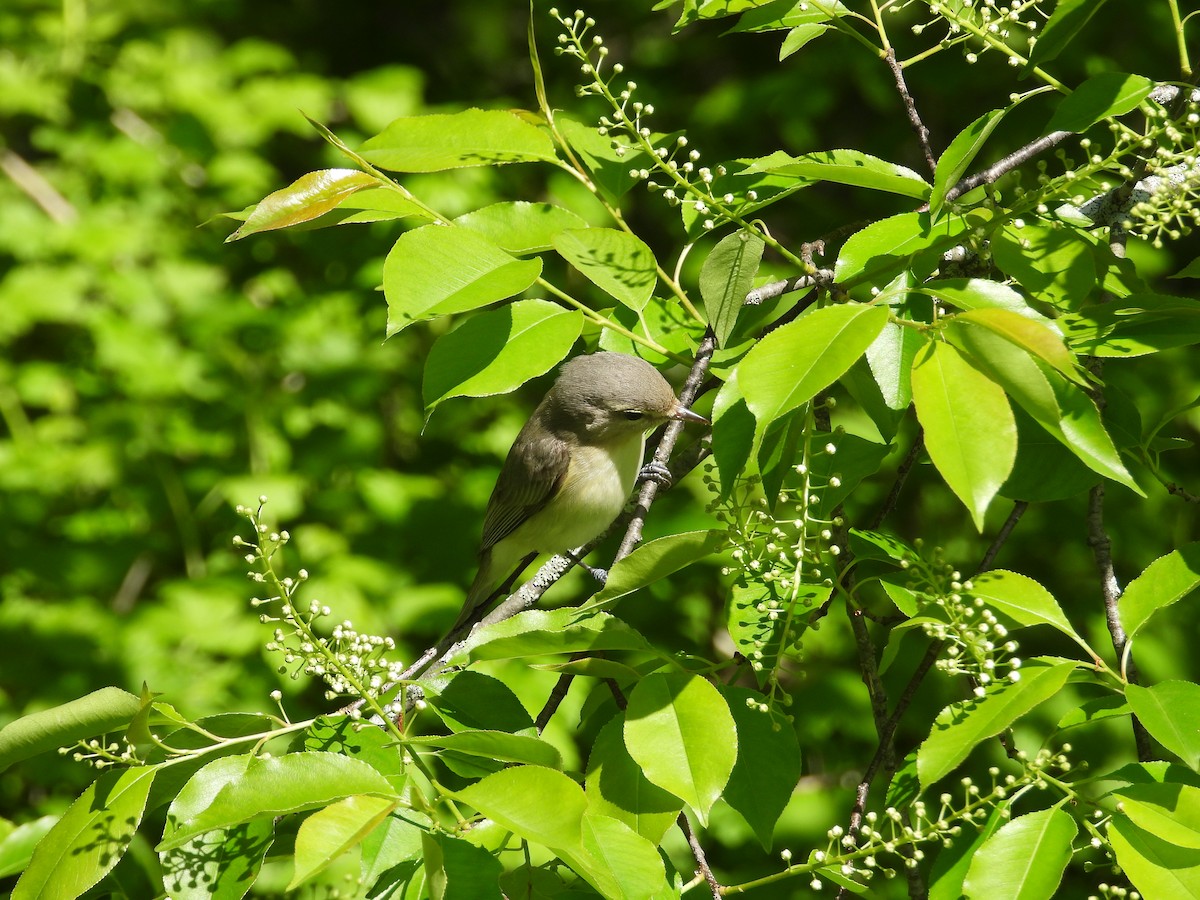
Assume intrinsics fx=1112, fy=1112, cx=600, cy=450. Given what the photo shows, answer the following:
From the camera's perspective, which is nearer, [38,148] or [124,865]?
[124,865]

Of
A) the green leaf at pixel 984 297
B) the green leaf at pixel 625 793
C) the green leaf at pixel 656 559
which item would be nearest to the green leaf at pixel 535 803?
the green leaf at pixel 625 793

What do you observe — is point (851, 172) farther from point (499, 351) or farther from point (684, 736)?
point (684, 736)

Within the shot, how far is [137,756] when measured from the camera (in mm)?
1438

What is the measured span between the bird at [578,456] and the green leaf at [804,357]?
176cm

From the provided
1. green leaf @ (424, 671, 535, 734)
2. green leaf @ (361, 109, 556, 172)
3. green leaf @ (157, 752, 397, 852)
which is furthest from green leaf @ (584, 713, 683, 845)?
green leaf @ (361, 109, 556, 172)

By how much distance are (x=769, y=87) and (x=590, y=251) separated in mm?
2972

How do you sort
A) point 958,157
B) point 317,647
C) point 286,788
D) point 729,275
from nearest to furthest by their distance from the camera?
point 286,788 < point 317,647 < point 958,157 < point 729,275

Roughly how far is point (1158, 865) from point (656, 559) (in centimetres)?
67

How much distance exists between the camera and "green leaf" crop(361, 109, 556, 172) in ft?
5.59

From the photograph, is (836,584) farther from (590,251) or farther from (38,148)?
(38,148)

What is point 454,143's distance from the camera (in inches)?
67.4

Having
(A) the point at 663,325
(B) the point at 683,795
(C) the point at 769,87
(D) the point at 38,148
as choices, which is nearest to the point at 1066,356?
(B) the point at 683,795

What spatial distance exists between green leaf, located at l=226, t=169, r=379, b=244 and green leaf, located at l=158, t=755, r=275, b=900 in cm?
71

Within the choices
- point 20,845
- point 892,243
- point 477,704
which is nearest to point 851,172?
point 892,243
